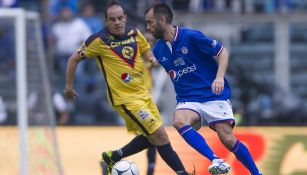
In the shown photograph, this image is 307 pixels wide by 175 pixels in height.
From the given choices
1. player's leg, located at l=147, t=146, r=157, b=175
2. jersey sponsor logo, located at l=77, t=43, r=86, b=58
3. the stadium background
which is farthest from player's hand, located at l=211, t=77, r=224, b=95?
the stadium background

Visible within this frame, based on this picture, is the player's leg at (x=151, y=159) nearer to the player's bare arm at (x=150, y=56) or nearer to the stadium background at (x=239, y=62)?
the player's bare arm at (x=150, y=56)

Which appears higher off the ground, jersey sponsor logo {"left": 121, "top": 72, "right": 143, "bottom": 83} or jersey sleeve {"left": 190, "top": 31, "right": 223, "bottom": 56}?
jersey sleeve {"left": 190, "top": 31, "right": 223, "bottom": 56}

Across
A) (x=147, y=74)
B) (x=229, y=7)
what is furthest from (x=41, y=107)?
(x=229, y=7)

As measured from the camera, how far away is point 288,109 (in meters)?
19.5

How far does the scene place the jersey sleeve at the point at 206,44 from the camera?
11133mm

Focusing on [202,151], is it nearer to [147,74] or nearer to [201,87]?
[201,87]

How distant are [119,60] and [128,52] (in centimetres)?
14


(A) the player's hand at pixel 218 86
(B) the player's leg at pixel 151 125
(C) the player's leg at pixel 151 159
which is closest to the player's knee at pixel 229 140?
(B) the player's leg at pixel 151 125

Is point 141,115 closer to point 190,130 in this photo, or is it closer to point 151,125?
point 151,125

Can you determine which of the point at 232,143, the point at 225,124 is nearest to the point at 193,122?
the point at 225,124

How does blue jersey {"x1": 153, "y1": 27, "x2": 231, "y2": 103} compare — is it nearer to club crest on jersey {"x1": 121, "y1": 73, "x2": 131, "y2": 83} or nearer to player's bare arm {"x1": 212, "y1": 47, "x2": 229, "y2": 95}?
player's bare arm {"x1": 212, "y1": 47, "x2": 229, "y2": 95}

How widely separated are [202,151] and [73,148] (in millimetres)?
5100

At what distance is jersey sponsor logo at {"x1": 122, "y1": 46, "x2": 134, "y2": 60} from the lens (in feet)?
38.4

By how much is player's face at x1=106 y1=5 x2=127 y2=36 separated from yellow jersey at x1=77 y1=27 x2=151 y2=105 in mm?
89
